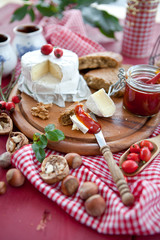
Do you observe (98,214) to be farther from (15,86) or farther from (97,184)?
(15,86)

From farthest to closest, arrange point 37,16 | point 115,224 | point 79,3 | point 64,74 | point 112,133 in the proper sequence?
1. point 37,16
2. point 79,3
3. point 64,74
4. point 112,133
5. point 115,224

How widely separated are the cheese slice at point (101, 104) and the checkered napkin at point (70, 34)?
3.87 ft

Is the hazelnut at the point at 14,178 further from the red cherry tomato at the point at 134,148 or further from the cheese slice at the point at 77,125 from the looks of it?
the red cherry tomato at the point at 134,148

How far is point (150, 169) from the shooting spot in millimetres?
1794

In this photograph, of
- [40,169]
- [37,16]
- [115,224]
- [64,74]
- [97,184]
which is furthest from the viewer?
[37,16]

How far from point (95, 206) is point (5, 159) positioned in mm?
758

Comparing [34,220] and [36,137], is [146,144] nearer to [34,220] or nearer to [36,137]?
[36,137]

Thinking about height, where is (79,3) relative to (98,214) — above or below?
above

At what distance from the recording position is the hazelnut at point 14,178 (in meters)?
1.69

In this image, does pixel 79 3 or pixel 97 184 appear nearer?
pixel 97 184

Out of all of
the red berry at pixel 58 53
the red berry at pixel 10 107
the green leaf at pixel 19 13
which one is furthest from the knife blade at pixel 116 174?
the green leaf at pixel 19 13

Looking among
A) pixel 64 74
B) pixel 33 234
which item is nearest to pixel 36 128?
pixel 64 74

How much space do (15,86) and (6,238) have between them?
1637 mm

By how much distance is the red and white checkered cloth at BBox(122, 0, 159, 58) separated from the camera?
3.07m
